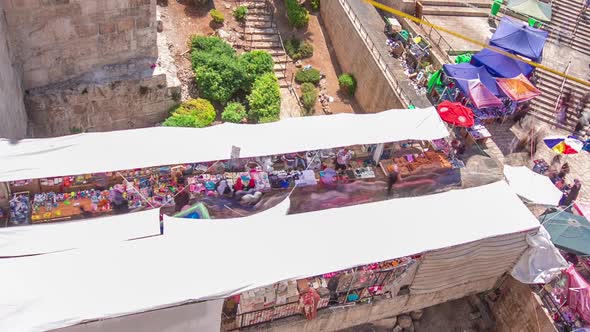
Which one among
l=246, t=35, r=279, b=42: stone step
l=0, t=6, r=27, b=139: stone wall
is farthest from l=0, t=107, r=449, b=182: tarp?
l=246, t=35, r=279, b=42: stone step

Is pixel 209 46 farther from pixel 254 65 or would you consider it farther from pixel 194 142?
pixel 194 142

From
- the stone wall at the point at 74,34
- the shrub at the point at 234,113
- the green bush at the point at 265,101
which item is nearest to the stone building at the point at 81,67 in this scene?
the stone wall at the point at 74,34

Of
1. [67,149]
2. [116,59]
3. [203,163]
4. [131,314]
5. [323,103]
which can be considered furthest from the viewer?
[323,103]

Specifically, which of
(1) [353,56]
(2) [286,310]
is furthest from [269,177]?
(1) [353,56]

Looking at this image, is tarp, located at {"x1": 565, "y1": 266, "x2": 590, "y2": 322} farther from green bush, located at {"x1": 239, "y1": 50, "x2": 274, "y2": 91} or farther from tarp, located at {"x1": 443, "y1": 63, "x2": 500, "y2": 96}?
green bush, located at {"x1": 239, "y1": 50, "x2": 274, "y2": 91}

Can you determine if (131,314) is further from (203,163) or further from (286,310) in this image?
(203,163)
